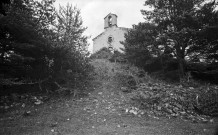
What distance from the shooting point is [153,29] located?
1494cm

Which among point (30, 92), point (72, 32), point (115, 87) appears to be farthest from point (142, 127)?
point (72, 32)

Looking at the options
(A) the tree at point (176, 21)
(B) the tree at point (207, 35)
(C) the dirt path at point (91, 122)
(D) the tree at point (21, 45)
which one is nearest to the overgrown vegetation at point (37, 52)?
(D) the tree at point (21, 45)

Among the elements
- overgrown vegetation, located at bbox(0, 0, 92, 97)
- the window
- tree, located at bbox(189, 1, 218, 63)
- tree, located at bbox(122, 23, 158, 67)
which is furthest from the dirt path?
the window

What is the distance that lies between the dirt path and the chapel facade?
71.1ft

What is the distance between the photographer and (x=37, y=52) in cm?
1045

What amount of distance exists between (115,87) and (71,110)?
4.91m

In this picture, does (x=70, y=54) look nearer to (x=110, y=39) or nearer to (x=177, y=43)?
(x=177, y=43)

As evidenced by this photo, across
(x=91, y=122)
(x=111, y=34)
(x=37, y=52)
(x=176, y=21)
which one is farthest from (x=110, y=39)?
(x=91, y=122)

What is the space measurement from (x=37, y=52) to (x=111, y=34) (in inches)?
886

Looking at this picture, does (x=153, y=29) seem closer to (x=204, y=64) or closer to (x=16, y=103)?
(x=204, y=64)

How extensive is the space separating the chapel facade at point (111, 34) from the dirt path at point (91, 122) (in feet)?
71.1

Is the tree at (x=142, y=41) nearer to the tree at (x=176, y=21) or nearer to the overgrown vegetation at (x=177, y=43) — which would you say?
the overgrown vegetation at (x=177, y=43)

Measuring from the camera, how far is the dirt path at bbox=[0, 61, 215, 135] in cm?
628

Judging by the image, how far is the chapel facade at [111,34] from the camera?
30.7m
